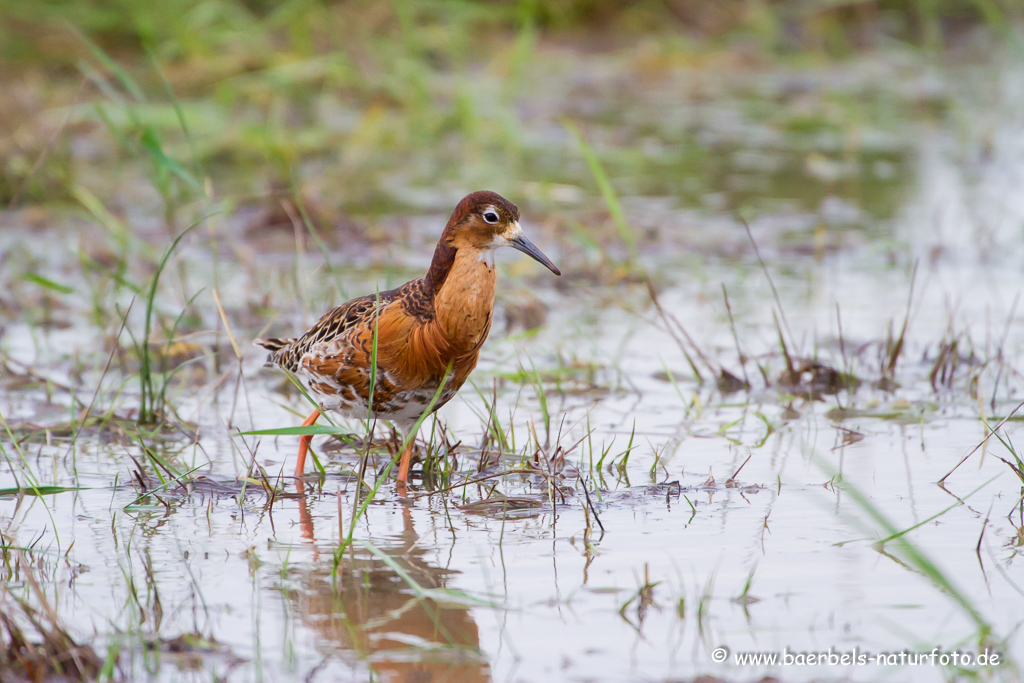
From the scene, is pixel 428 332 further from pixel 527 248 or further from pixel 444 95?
pixel 444 95

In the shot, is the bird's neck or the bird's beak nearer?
the bird's neck

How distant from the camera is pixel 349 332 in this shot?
5.34 metres

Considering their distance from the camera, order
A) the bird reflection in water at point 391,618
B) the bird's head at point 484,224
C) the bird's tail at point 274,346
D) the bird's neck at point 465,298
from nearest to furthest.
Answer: the bird reflection in water at point 391,618 < the bird's neck at point 465,298 < the bird's head at point 484,224 < the bird's tail at point 274,346

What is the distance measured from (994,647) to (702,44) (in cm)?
1408

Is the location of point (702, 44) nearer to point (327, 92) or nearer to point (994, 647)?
point (327, 92)

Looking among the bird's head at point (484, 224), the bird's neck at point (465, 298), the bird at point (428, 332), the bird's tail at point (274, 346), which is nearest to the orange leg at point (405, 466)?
the bird at point (428, 332)

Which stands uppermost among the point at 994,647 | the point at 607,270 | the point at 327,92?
the point at 327,92

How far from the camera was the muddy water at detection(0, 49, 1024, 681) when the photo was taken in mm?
3742

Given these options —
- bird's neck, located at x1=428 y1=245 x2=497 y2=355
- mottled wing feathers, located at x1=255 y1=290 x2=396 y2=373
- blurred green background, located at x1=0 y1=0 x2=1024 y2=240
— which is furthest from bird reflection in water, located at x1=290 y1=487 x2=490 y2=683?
blurred green background, located at x1=0 y1=0 x2=1024 y2=240

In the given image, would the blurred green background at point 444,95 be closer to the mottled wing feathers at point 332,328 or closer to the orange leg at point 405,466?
the mottled wing feathers at point 332,328

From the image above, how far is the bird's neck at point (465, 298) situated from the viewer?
16.6ft

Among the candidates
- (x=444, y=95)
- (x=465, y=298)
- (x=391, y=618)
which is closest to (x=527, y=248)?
(x=465, y=298)

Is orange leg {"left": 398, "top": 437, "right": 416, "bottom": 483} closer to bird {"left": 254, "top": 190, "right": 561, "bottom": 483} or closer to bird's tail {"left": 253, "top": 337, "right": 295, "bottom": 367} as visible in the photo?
bird {"left": 254, "top": 190, "right": 561, "bottom": 483}

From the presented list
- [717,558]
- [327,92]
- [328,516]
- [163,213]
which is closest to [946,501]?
[717,558]
